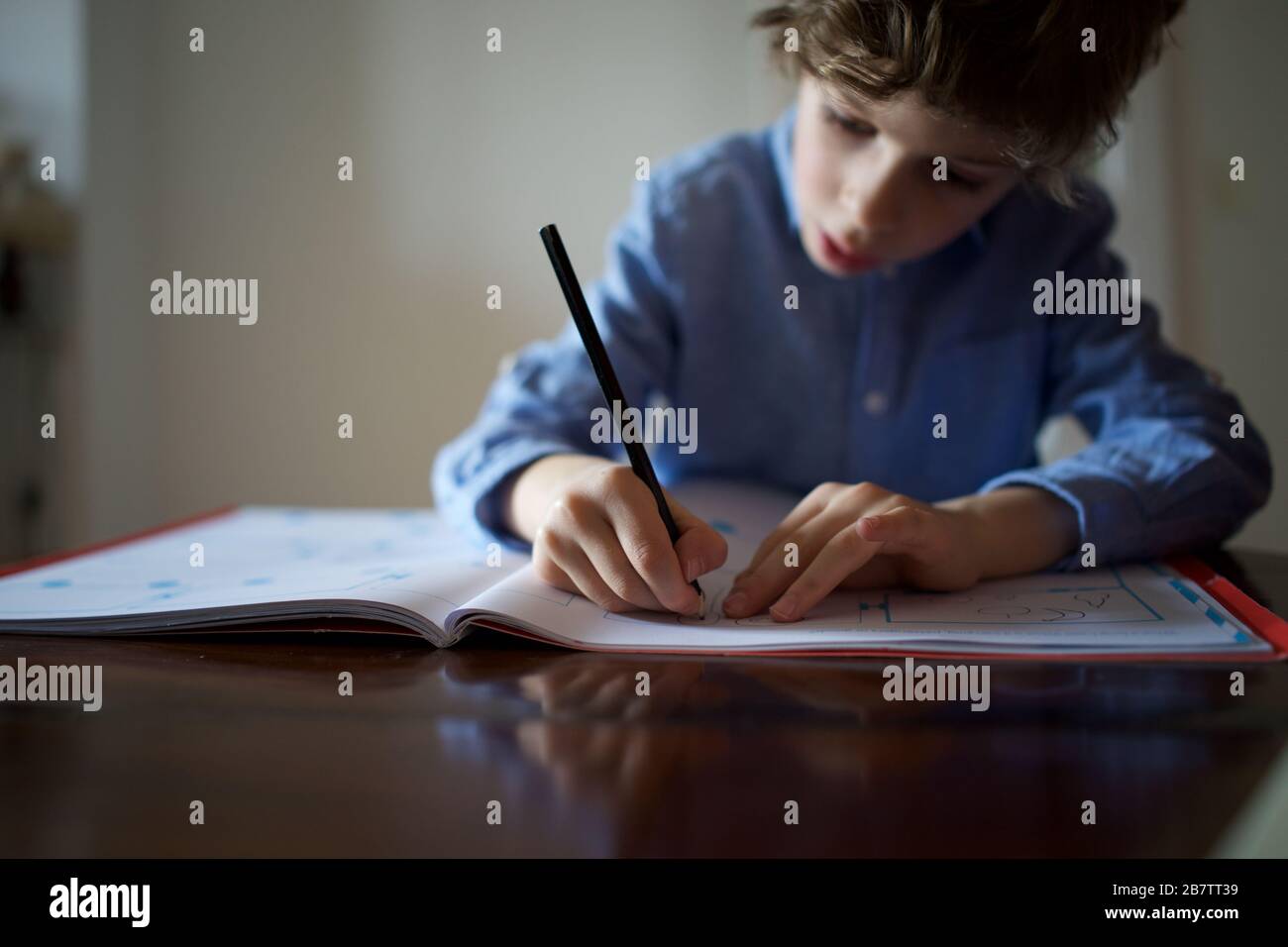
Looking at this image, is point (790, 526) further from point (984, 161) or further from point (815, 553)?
point (984, 161)

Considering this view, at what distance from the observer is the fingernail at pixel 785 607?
0.48 metres

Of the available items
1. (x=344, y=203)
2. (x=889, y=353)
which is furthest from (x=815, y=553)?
(x=344, y=203)

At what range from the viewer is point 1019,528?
0.58 metres

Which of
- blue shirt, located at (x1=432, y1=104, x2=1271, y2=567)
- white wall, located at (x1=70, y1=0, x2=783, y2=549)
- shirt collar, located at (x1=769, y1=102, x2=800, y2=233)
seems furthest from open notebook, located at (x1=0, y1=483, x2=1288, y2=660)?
white wall, located at (x1=70, y1=0, x2=783, y2=549)

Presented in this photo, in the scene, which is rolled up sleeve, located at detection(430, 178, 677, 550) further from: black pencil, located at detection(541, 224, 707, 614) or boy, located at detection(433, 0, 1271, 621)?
black pencil, located at detection(541, 224, 707, 614)

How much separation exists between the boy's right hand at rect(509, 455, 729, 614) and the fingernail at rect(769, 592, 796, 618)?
0.13 feet

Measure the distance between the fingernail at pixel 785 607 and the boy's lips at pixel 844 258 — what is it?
327 mm

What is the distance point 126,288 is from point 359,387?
47cm

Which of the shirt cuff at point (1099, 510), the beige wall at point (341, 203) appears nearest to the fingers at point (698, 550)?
the shirt cuff at point (1099, 510)

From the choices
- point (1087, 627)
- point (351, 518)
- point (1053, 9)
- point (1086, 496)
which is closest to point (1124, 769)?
point (1087, 627)

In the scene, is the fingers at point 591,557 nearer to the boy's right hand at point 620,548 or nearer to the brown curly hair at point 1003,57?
the boy's right hand at point 620,548
